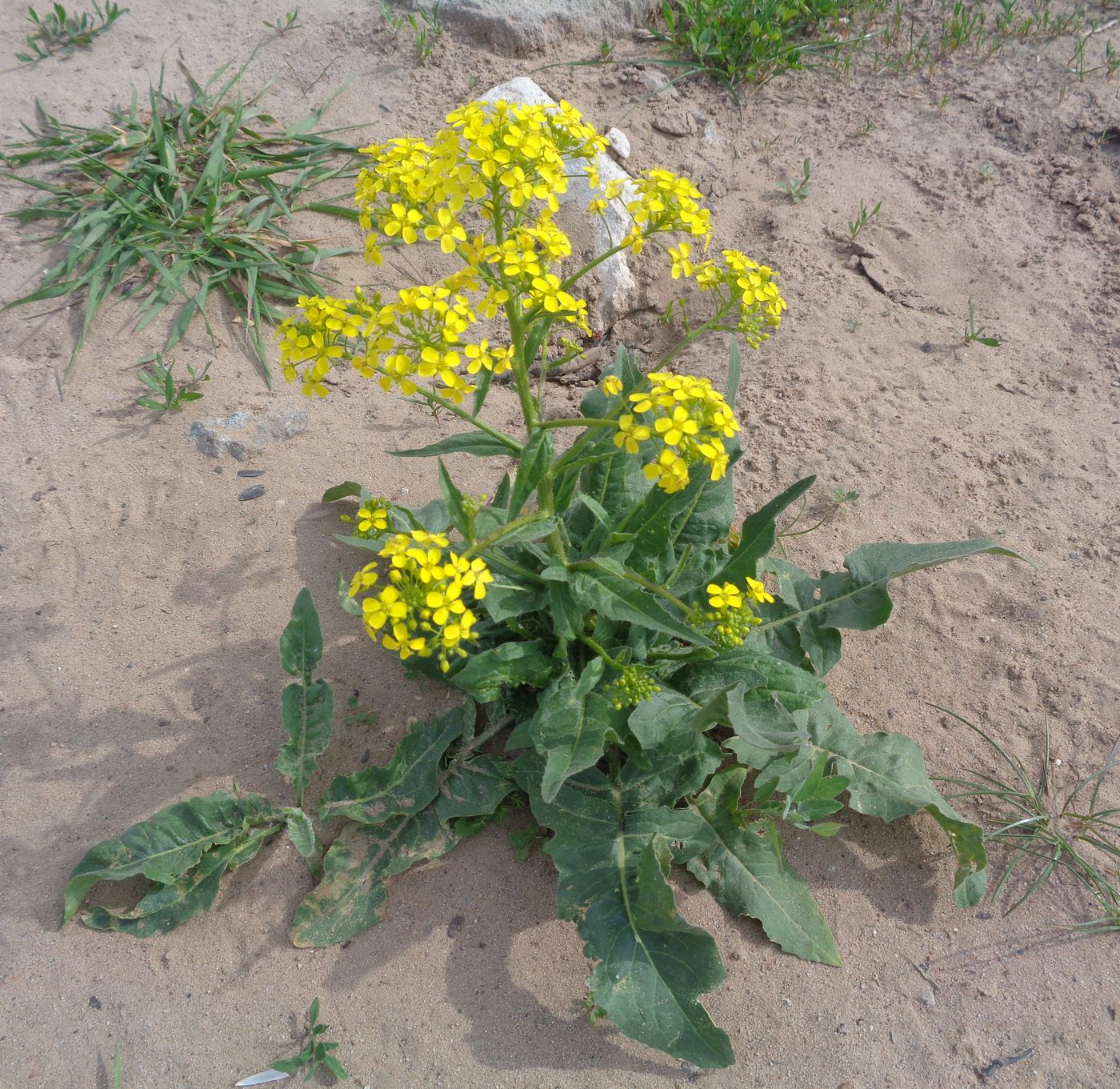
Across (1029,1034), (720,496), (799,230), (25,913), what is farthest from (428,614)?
(799,230)

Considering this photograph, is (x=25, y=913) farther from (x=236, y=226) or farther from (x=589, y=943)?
(x=236, y=226)

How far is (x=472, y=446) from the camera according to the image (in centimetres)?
244

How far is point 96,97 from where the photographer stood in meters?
5.02

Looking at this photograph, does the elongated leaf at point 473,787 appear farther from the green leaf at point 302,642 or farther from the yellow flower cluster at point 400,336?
the yellow flower cluster at point 400,336

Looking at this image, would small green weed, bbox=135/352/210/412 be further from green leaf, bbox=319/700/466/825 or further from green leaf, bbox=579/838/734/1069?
green leaf, bbox=579/838/734/1069

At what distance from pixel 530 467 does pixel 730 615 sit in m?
0.72

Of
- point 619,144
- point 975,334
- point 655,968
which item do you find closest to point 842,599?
point 655,968

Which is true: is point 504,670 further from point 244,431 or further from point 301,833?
point 244,431

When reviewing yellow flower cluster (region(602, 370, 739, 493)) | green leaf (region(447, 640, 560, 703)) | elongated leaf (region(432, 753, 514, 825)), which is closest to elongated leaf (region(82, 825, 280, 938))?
elongated leaf (region(432, 753, 514, 825))

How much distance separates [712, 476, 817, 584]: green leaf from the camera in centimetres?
281

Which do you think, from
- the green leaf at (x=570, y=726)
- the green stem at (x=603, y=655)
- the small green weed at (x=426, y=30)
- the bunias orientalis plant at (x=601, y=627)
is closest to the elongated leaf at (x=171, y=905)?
the bunias orientalis plant at (x=601, y=627)

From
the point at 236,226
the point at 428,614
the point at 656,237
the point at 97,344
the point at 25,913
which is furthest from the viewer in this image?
the point at 656,237

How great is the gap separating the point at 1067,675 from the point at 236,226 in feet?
14.4

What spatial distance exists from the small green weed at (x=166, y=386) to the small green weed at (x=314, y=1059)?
8.79 feet
